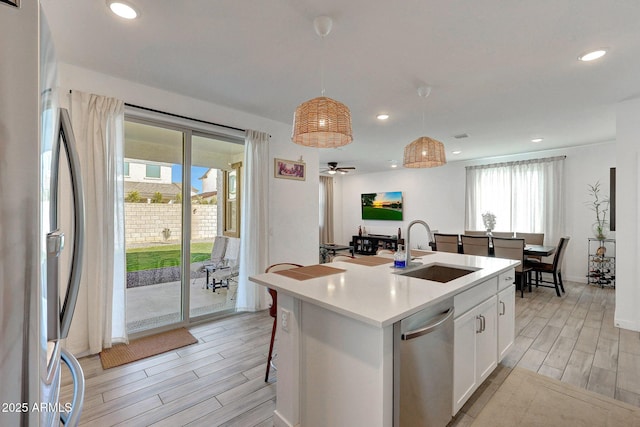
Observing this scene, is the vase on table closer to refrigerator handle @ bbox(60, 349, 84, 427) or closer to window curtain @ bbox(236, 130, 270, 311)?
window curtain @ bbox(236, 130, 270, 311)

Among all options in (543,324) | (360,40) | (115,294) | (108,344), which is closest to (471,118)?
(360,40)

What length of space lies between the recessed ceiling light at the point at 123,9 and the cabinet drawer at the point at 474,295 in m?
2.70

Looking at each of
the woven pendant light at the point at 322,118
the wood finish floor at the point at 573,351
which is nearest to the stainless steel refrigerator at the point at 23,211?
the woven pendant light at the point at 322,118

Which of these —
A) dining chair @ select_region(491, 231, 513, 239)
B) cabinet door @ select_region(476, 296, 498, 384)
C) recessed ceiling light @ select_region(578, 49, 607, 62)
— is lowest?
cabinet door @ select_region(476, 296, 498, 384)

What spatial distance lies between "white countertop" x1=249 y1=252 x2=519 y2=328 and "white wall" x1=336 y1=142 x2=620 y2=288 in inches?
180

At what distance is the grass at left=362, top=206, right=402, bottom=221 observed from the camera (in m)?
8.27

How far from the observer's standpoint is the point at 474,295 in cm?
193

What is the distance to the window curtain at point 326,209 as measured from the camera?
29.6 ft

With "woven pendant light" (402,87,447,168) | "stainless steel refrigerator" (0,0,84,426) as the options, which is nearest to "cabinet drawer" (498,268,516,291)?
"woven pendant light" (402,87,447,168)

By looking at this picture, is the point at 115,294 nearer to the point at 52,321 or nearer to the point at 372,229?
the point at 52,321

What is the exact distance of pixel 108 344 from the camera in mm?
2729

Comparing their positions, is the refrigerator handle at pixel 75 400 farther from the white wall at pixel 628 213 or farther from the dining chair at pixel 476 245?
the dining chair at pixel 476 245

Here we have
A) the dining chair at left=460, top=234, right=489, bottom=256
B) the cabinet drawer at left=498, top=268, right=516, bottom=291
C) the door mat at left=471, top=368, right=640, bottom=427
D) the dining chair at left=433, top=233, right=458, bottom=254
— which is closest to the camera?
the door mat at left=471, top=368, right=640, bottom=427

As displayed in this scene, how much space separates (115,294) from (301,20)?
9.51ft
